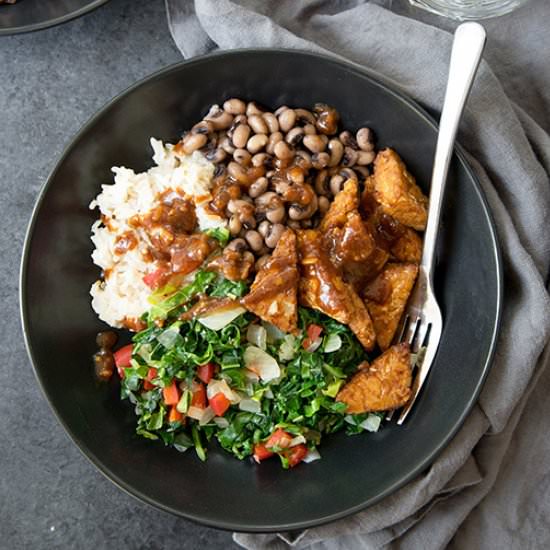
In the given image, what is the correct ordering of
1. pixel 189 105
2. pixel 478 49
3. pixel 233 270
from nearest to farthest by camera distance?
pixel 478 49
pixel 233 270
pixel 189 105

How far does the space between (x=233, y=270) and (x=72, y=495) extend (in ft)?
4.79

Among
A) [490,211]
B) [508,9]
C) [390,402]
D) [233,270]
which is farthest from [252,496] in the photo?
[508,9]

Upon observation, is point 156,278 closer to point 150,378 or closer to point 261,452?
point 150,378

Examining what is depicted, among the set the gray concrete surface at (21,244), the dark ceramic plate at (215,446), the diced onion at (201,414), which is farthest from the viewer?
the gray concrete surface at (21,244)

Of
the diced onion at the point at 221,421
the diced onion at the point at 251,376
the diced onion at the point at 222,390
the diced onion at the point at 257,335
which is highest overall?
the diced onion at the point at 257,335

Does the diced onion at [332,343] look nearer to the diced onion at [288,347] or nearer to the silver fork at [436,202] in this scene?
the diced onion at [288,347]

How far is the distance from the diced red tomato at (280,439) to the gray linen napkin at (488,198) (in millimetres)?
468

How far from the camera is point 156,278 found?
11.6ft

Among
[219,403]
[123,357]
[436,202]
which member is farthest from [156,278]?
[436,202]

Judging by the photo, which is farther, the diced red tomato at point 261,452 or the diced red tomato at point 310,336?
the diced red tomato at point 261,452

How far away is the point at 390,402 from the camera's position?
342cm

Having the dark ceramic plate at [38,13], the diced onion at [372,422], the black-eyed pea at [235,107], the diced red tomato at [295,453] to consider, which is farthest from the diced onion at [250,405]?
the dark ceramic plate at [38,13]

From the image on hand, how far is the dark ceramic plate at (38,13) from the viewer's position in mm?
3648

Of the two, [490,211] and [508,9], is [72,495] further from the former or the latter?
[508,9]
